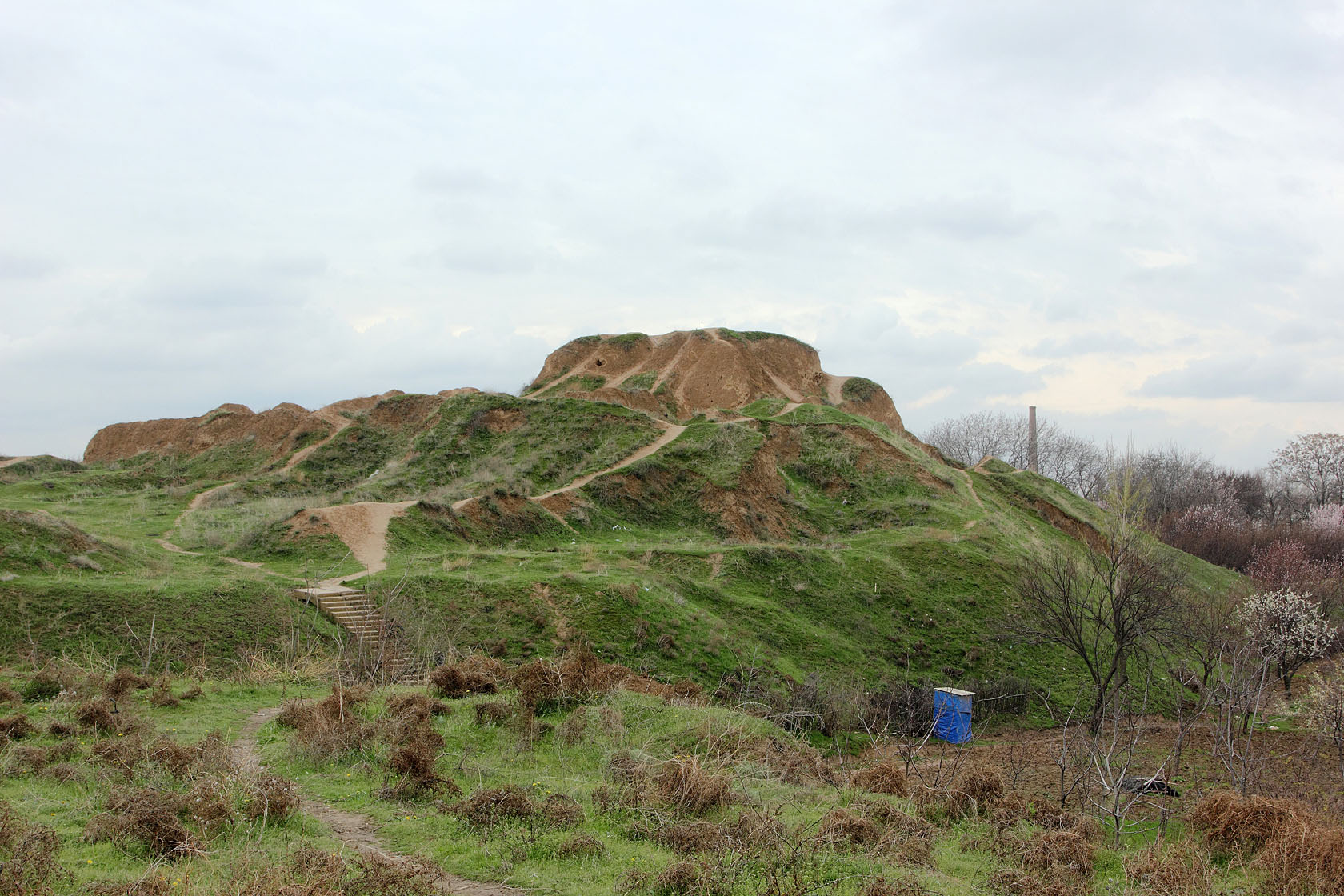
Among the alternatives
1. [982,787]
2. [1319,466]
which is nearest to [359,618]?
[982,787]

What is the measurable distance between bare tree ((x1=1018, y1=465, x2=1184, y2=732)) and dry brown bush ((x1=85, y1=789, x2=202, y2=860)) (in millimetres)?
10875

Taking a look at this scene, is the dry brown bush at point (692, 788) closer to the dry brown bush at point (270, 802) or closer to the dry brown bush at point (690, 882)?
the dry brown bush at point (690, 882)

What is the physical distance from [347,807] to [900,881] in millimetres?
4958

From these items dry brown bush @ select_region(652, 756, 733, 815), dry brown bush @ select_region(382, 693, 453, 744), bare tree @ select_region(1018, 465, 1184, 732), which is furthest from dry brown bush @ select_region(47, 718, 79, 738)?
bare tree @ select_region(1018, 465, 1184, 732)

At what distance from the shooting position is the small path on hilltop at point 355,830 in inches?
241

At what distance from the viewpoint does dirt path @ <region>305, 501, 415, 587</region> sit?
71.2 ft

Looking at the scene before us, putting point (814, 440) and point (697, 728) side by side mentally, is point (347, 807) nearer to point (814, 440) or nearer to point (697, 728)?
point (697, 728)

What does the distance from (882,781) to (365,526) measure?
17722 mm

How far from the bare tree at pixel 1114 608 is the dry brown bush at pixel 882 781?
13.5 feet

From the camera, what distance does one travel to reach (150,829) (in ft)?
20.8

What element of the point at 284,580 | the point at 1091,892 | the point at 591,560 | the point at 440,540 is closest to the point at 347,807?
the point at 1091,892

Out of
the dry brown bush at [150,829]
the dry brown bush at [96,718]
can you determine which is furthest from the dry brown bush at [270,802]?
the dry brown bush at [96,718]

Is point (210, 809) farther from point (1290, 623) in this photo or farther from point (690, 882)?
point (1290, 623)

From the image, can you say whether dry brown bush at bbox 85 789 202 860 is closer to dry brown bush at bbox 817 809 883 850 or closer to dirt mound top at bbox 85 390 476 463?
dry brown bush at bbox 817 809 883 850
